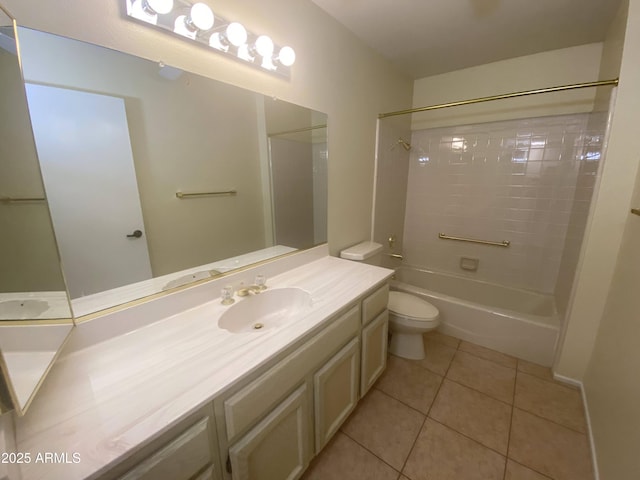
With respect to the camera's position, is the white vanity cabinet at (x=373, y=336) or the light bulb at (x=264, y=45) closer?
the light bulb at (x=264, y=45)

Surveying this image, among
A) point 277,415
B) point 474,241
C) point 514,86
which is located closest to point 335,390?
point 277,415

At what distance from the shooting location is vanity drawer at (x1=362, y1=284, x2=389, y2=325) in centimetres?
135

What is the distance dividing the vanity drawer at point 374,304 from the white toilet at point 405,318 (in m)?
0.39

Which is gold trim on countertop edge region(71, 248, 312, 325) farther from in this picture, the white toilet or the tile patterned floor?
the tile patterned floor

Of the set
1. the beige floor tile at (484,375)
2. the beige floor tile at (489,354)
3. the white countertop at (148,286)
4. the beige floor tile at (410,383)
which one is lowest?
the beige floor tile at (410,383)

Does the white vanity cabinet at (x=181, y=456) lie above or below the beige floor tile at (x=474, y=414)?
above

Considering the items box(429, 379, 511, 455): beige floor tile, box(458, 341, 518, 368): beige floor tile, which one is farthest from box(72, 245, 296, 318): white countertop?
box(458, 341, 518, 368): beige floor tile

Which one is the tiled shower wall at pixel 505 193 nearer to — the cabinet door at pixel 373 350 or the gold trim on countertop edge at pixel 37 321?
the cabinet door at pixel 373 350

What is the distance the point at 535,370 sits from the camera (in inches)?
72.5

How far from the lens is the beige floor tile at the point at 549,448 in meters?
1.21

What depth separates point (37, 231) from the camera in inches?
28.4

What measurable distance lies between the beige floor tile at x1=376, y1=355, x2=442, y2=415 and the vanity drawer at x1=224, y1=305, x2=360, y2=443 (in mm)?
769

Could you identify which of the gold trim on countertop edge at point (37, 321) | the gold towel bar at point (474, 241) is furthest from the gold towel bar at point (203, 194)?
the gold towel bar at point (474, 241)

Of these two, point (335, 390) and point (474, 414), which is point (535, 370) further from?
point (335, 390)
